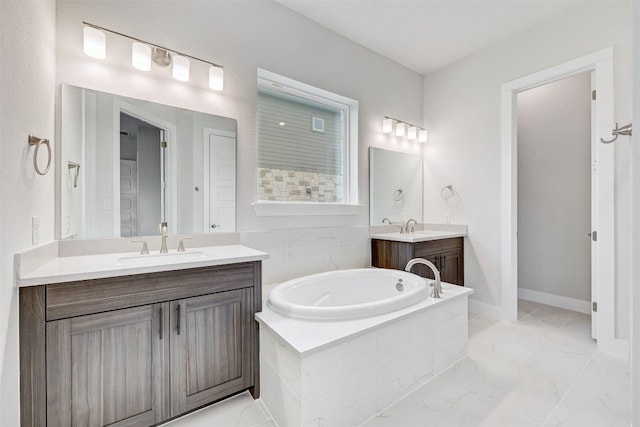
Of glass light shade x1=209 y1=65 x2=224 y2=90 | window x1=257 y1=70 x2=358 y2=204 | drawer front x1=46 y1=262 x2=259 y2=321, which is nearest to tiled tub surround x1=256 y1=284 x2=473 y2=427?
drawer front x1=46 y1=262 x2=259 y2=321

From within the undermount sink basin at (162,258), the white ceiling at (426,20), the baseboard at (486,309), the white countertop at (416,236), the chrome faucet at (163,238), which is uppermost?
the white ceiling at (426,20)

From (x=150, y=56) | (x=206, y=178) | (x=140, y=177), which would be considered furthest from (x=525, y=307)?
(x=150, y=56)

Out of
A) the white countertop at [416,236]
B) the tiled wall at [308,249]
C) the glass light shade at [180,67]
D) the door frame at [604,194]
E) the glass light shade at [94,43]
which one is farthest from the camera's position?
the white countertop at [416,236]

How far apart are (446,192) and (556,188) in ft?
3.92

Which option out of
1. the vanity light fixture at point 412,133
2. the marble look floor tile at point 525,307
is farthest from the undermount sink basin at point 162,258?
the marble look floor tile at point 525,307

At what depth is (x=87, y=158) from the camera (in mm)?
1727

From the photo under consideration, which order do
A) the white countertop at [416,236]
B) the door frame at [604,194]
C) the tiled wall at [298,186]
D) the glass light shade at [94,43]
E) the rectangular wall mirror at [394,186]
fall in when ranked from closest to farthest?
the glass light shade at [94,43]
the door frame at [604,194]
the tiled wall at [298,186]
the white countertop at [416,236]
the rectangular wall mirror at [394,186]

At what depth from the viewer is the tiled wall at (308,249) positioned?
2.36 meters

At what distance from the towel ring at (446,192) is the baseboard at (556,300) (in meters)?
1.52

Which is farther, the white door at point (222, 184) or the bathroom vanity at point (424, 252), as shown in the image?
the bathroom vanity at point (424, 252)

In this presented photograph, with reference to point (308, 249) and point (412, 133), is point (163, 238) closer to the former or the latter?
point (308, 249)

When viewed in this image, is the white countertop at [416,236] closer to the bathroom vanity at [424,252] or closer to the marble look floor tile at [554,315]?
the bathroom vanity at [424,252]

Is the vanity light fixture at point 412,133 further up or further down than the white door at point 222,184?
further up

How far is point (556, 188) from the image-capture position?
332cm
